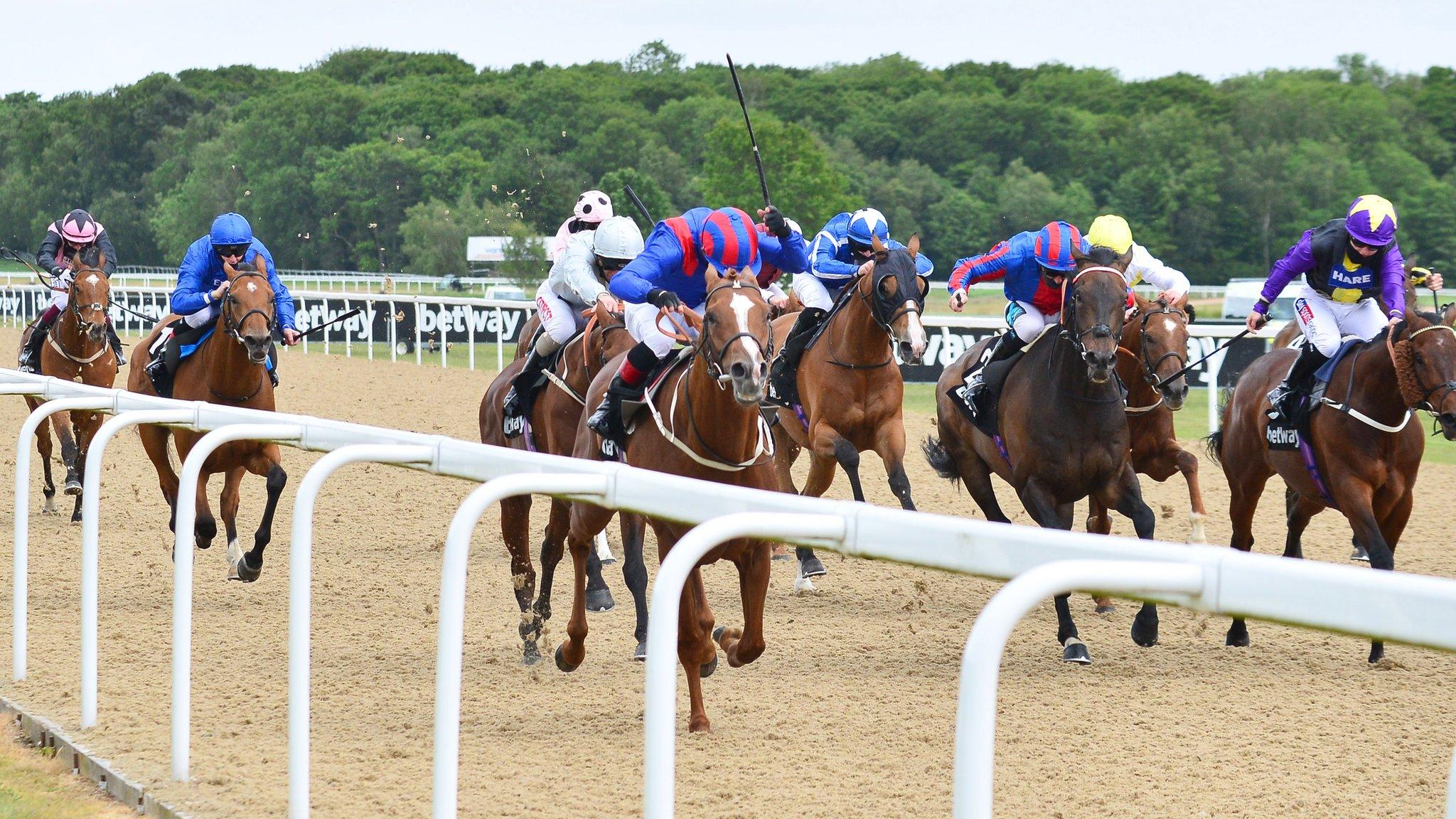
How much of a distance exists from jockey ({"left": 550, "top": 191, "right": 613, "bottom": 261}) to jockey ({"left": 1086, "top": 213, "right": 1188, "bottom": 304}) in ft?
7.44

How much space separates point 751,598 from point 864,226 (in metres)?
3.55

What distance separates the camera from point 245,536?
843cm

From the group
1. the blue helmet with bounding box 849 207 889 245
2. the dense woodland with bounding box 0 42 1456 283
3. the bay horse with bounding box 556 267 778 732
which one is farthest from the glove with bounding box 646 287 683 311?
the dense woodland with bounding box 0 42 1456 283

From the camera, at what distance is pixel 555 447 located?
681cm

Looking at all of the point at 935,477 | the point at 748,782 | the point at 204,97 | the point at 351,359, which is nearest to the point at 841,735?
the point at 748,782

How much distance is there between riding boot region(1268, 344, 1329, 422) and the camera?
620cm

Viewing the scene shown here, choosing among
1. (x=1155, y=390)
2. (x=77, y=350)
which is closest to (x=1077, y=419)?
(x=1155, y=390)

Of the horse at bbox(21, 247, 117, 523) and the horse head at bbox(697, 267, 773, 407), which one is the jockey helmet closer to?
the horse head at bbox(697, 267, 773, 407)

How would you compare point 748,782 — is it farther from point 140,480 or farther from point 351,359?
point 351,359

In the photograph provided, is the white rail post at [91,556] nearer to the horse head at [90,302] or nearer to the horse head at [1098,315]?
the horse head at [1098,315]

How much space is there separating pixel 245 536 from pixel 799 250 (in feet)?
12.6

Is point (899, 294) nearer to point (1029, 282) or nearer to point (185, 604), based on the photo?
point (1029, 282)

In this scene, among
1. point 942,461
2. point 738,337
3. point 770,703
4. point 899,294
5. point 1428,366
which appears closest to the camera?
point 738,337

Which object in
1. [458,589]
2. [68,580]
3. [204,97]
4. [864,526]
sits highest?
[204,97]
